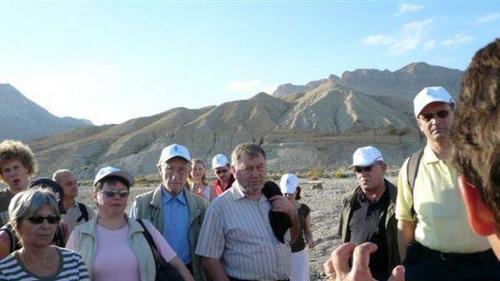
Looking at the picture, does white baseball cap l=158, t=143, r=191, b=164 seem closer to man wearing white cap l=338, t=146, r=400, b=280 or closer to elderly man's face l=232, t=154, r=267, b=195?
elderly man's face l=232, t=154, r=267, b=195

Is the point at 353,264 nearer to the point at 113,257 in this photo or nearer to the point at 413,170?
the point at 413,170

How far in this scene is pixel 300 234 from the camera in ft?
21.5

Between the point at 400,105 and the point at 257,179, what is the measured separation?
107084 millimetres

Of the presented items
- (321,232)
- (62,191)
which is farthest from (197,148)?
(62,191)

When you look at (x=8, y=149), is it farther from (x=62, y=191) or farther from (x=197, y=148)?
(x=197, y=148)

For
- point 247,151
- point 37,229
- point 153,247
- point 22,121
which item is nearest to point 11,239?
point 37,229

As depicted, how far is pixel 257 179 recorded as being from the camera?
451cm

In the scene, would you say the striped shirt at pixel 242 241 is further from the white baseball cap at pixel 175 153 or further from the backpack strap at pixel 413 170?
the backpack strap at pixel 413 170

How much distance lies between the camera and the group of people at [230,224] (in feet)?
11.5

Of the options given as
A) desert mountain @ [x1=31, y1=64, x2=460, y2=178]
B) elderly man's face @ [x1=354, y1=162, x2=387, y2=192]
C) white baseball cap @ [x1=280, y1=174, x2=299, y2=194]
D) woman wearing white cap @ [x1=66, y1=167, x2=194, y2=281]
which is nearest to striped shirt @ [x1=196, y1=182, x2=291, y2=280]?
woman wearing white cap @ [x1=66, y1=167, x2=194, y2=281]

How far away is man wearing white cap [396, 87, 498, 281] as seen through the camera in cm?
339

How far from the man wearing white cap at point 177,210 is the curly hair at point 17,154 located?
992mm

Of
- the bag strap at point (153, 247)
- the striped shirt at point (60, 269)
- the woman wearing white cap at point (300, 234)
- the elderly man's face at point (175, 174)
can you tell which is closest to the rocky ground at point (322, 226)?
the woman wearing white cap at point (300, 234)

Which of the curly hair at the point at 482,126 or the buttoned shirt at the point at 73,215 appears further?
the buttoned shirt at the point at 73,215
